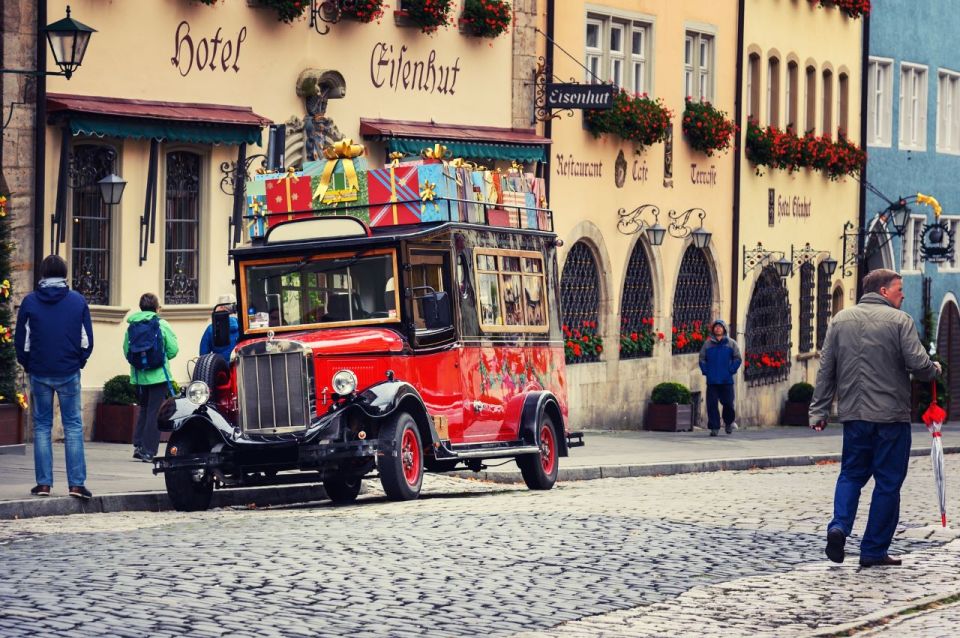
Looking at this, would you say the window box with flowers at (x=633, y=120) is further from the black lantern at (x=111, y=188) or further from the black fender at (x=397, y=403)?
the black fender at (x=397, y=403)

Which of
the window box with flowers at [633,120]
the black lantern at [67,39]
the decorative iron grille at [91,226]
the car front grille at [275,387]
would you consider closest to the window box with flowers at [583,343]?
the window box with flowers at [633,120]

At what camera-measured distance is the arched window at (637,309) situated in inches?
1286

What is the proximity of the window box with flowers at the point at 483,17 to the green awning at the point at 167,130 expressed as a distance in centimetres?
525

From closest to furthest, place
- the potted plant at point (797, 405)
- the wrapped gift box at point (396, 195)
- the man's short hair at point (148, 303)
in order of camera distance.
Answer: the wrapped gift box at point (396, 195) < the man's short hair at point (148, 303) < the potted plant at point (797, 405)

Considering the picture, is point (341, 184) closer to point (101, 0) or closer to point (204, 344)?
point (204, 344)

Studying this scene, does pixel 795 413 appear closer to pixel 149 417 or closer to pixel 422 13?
pixel 422 13

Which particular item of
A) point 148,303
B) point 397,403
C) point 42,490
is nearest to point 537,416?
point 397,403

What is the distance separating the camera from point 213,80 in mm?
23906

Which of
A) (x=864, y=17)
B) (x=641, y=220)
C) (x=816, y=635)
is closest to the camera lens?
(x=816, y=635)

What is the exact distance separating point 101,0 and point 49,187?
2196 mm

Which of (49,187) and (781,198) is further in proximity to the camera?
(781,198)

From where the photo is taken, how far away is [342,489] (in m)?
17.1

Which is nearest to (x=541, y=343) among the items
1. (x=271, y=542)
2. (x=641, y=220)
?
(x=271, y=542)

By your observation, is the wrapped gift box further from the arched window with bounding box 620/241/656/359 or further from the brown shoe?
the arched window with bounding box 620/241/656/359
